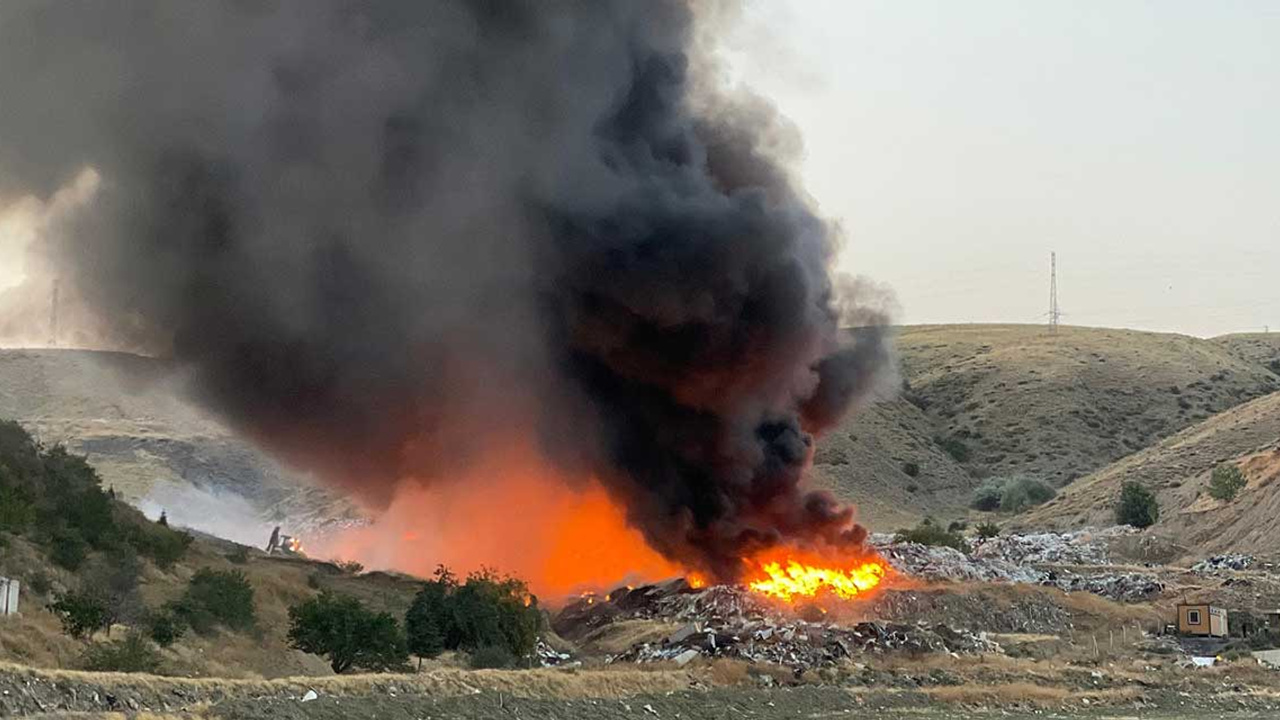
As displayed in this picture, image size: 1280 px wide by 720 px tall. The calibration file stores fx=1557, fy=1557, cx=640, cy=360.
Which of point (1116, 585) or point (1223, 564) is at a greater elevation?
point (1223, 564)

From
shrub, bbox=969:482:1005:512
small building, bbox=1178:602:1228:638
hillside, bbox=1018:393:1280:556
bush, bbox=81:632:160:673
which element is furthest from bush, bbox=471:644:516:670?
shrub, bbox=969:482:1005:512

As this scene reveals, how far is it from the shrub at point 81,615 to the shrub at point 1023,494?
79213 millimetres

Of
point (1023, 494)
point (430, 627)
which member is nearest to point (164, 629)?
point (430, 627)

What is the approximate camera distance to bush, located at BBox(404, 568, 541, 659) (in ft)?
138

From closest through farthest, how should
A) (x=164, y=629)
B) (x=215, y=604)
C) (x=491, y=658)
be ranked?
(x=164, y=629)
(x=491, y=658)
(x=215, y=604)

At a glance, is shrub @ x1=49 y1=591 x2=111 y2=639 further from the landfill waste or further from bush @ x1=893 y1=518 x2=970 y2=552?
bush @ x1=893 y1=518 x2=970 y2=552

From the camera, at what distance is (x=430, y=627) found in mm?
42219

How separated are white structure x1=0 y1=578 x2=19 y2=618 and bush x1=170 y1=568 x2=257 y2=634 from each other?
466 cm

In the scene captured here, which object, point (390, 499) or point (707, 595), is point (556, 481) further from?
point (707, 595)

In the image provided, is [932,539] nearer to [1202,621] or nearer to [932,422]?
[1202,621]

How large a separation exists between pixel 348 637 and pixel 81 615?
641 centimetres

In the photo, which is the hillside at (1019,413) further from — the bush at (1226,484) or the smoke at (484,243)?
the smoke at (484,243)

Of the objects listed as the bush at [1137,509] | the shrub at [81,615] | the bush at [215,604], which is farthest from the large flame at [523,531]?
the bush at [1137,509]

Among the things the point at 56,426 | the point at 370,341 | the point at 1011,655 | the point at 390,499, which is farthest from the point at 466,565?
the point at 56,426
